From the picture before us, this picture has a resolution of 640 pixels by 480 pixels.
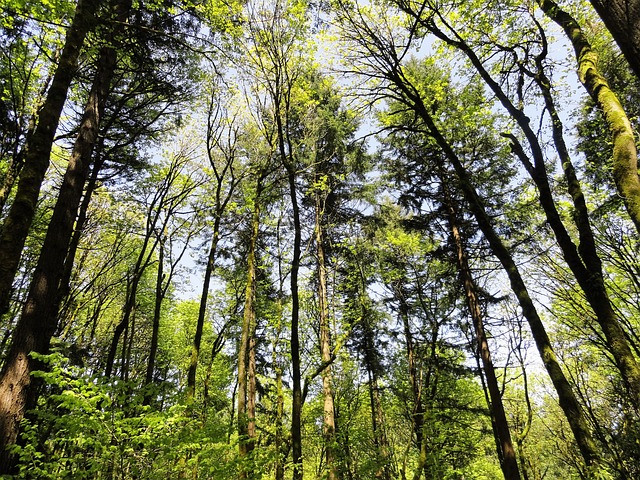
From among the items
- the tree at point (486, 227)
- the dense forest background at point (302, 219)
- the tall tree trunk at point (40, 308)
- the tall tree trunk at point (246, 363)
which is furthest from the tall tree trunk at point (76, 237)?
the tree at point (486, 227)

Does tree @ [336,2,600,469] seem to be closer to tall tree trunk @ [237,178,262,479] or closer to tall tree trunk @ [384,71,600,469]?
tall tree trunk @ [384,71,600,469]

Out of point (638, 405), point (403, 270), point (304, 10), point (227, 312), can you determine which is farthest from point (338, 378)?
point (304, 10)

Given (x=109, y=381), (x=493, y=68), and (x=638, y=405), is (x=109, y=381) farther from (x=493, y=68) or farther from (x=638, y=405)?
(x=493, y=68)

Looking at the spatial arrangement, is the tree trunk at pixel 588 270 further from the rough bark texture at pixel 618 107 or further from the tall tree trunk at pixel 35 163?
the tall tree trunk at pixel 35 163

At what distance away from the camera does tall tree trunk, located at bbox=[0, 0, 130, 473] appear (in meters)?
3.07

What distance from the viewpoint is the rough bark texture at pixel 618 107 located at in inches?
117

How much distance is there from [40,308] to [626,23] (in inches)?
266

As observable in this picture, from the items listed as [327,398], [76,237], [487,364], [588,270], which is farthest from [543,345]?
[76,237]

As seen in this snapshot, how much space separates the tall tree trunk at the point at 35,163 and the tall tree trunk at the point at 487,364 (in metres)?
5.86

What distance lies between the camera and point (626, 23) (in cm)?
292

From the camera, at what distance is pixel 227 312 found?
14.4 metres

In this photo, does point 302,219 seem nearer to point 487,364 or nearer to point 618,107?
point 487,364

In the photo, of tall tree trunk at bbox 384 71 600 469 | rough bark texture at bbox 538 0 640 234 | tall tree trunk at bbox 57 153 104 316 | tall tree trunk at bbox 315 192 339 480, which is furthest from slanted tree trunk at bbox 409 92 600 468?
tall tree trunk at bbox 57 153 104 316

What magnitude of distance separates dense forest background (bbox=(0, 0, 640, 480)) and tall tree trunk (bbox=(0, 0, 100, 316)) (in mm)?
21
